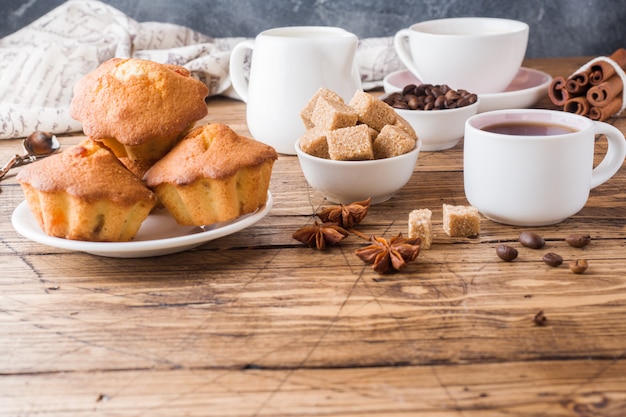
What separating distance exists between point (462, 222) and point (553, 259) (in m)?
0.18

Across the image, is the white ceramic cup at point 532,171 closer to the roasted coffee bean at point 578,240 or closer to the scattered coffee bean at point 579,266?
the roasted coffee bean at point 578,240

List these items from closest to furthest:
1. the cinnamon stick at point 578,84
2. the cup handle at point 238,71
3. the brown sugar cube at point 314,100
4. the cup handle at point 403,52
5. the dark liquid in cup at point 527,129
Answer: the dark liquid in cup at point 527,129, the brown sugar cube at point 314,100, the cup handle at point 238,71, the cinnamon stick at point 578,84, the cup handle at point 403,52

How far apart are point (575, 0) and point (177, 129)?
6.77ft

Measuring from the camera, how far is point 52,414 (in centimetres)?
93

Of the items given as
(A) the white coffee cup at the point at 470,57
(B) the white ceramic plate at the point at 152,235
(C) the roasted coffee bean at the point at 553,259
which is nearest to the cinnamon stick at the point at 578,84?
(A) the white coffee cup at the point at 470,57

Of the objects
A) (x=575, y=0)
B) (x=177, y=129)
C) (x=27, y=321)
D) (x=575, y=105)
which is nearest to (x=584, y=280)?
(x=177, y=129)

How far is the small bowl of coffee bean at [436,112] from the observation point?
6.19 feet

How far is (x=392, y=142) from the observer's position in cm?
152

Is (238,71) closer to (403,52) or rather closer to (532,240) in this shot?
(403,52)

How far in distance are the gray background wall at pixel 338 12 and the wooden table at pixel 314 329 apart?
1.58 m

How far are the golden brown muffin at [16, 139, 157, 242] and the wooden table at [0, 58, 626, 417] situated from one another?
0.08 metres

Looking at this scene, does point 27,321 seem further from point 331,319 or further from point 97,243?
point 331,319

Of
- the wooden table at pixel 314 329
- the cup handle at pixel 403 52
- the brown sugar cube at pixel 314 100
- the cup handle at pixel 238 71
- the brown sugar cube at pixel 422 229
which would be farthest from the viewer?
the cup handle at pixel 403 52

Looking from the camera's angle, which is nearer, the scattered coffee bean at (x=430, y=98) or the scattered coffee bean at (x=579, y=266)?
the scattered coffee bean at (x=579, y=266)
